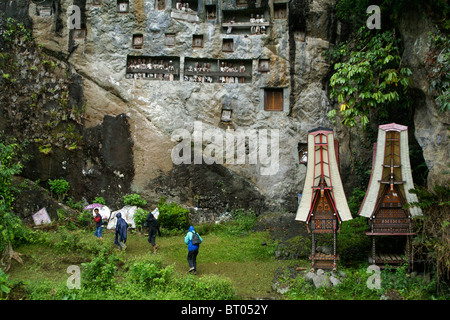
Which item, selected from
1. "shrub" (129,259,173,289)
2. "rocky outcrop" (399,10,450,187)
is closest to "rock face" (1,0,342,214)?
"rocky outcrop" (399,10,450,187)

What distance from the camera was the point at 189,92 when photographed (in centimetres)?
1962

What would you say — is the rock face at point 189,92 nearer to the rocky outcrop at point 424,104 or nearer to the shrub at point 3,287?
the rocky outcrop at point 424,104

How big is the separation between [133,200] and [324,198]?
9559 mm

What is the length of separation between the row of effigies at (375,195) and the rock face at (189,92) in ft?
24.1

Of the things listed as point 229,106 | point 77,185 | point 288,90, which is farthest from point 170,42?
point 77,185

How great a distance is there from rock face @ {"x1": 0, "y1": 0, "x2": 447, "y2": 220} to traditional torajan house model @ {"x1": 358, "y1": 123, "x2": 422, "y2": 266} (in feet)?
25.3

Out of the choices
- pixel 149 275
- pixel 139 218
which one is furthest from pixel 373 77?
pixel 139 218

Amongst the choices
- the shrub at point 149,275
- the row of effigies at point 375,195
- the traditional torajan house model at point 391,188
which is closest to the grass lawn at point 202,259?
the shrub at point 149,275

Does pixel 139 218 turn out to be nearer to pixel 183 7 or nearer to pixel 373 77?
pixel 373 77

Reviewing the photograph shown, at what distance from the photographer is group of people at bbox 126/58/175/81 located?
19797 millimetres

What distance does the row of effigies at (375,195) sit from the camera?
37.5ft

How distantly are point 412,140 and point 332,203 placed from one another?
703 cm

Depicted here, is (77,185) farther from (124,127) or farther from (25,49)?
(25,49)

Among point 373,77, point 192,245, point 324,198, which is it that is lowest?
point 192,245
